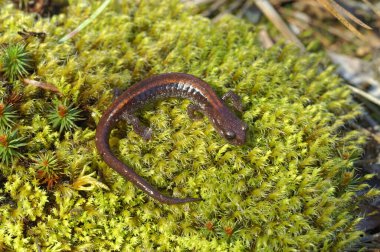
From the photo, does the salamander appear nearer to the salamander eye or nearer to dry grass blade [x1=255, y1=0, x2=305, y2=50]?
the salamander eye

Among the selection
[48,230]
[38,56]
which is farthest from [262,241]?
[38,56]

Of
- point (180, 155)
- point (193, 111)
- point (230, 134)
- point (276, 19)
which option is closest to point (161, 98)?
point (193, 111)

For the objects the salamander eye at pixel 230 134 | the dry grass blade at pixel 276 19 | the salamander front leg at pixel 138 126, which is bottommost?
the dry grass blade at pixel 276 19

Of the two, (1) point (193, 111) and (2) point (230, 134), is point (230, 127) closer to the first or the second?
(2) point (230, 134)

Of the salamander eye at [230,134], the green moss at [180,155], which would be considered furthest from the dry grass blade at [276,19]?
the salamander eye at [230,134]

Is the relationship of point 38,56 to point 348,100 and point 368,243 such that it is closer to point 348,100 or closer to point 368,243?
point 348,100

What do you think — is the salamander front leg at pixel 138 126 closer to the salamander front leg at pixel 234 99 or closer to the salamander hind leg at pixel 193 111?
the salamander hind leg at pixel 193 111
